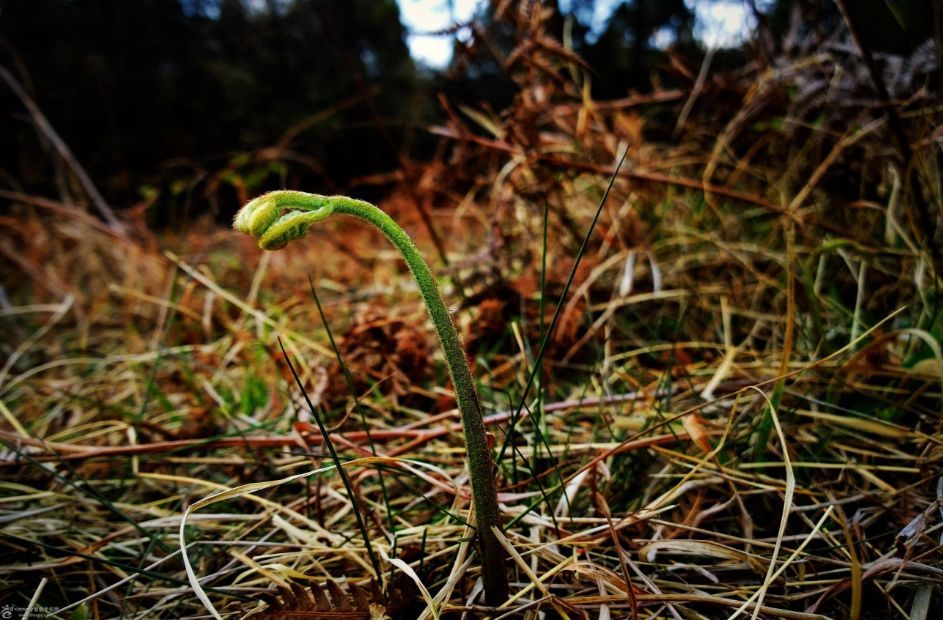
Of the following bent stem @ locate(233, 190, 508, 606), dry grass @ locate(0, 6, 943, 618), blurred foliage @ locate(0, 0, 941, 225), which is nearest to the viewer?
bent stem @ locate(233, 190, 508, 606)

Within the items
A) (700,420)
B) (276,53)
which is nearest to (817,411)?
(700,420)

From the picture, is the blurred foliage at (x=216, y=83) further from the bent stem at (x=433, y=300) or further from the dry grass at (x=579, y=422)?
the bent stem at (x=433, y=300)

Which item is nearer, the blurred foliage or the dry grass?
the dry grass

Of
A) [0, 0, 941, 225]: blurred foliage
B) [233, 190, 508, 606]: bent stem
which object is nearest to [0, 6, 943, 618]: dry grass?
[233, 190, 508, 606]: bent stem

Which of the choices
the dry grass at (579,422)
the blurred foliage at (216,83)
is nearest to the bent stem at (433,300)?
the dry grass at (579,422)

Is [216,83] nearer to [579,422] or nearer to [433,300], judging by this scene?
[579,422]

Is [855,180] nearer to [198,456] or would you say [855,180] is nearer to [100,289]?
[198,456]

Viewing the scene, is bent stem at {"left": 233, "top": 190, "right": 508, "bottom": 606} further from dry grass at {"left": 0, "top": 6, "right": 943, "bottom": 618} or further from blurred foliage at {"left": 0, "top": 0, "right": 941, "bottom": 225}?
blurred foliage at {"left": 0, "top": 0, "right": 941, "bottom": 225}
